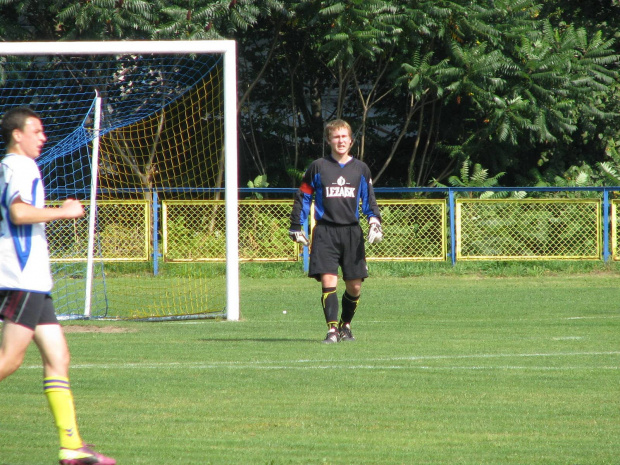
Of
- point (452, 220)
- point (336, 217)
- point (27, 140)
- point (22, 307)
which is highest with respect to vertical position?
point (27, 140)

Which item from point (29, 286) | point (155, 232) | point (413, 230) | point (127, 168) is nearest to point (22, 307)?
point (29, 286)

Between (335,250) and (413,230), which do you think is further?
(413,230)

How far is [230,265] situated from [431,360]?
14.5ft

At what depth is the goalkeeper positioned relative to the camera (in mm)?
8773

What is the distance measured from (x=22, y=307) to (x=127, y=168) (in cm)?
1404

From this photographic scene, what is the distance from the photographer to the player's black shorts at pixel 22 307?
14.3 ft

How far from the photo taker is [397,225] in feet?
62.6

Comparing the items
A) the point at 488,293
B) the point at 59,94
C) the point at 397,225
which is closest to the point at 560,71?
the point at 397,225

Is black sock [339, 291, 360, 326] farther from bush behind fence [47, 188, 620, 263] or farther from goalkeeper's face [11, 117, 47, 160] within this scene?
bush behind fence [47, 188, 620, 263]

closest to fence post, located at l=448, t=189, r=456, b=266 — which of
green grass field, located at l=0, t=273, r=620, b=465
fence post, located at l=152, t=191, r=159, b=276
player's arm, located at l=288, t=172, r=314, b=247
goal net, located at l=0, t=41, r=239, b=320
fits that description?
goal net, located at l=0, t=41, r=239, b=320

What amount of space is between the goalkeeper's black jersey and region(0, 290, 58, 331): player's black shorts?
15.0 feet

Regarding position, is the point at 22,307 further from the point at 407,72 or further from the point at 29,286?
the point at 407,72

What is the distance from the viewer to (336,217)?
8789 millimetres

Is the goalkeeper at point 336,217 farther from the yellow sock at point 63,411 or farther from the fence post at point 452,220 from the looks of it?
the fence post at point 452,220
